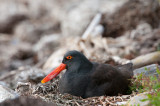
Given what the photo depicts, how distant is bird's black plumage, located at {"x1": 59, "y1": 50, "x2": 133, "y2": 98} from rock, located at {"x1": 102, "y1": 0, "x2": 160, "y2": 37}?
7.42 m

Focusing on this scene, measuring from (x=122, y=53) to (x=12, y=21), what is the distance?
510 inches

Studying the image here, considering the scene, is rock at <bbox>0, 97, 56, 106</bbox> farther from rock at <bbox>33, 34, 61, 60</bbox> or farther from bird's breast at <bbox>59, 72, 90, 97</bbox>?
rock at <bbox>33, 34, 61, 60</bbox>

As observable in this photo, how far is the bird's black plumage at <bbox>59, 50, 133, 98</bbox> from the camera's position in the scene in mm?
6090

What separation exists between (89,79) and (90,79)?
21 mm

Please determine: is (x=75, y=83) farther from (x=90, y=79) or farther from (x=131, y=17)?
(x=131, y=17)

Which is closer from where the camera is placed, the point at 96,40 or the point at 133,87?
the point at 133,87

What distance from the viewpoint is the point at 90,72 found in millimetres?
6293

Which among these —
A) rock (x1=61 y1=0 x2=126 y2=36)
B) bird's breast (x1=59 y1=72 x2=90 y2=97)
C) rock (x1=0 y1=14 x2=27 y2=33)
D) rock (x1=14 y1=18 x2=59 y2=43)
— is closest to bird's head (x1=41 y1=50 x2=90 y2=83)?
bird's breast (x1=59 y1=72 x2=90 y2=97)

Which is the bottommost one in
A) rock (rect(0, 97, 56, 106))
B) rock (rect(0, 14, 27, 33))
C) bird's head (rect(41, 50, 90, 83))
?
rock (rect(0, 97, 56, 106))

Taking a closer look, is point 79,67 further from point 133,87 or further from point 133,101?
point 133,101

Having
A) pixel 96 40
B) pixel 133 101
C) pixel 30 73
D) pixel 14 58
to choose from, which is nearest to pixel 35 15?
pixel 14 58

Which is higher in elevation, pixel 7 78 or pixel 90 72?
pixel 7 78

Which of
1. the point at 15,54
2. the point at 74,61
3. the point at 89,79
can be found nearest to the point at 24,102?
the point at 89,79

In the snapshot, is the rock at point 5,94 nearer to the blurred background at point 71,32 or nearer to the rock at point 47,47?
the blurred background at point 71,32
